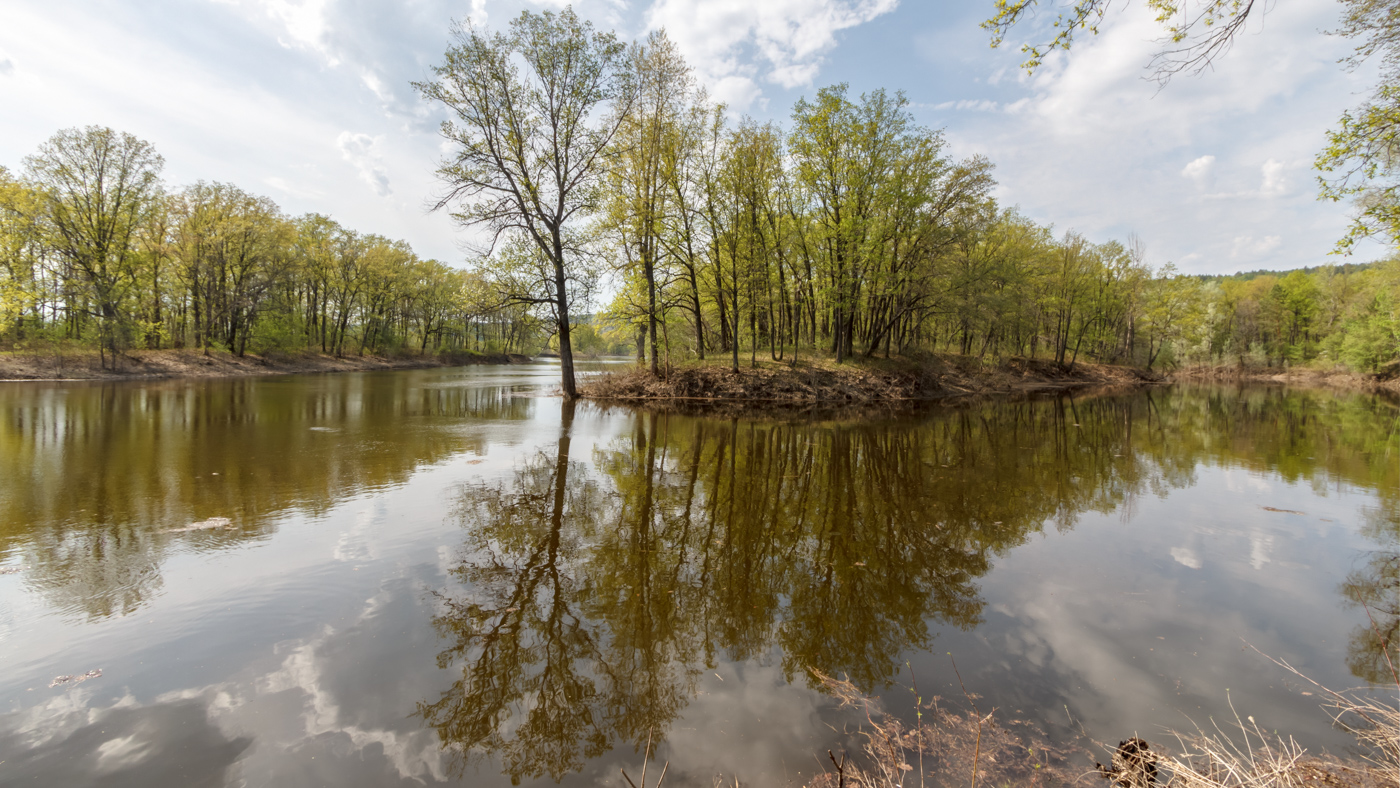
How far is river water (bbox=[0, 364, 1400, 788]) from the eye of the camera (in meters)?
3.18

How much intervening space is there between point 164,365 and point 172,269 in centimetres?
930

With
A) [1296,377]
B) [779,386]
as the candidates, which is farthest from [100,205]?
[1296,377]

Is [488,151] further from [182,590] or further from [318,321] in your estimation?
[318,321]

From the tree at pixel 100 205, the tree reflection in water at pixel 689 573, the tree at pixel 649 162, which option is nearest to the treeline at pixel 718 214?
the tree at pixel 649 162

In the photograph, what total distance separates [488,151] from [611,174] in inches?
207

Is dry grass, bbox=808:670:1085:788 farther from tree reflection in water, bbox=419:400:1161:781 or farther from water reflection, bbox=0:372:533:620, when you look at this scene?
water reflection, bbox=0:372:533:620

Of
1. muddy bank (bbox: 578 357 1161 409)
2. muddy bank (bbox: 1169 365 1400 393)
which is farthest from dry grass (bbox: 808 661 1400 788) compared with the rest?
muddy bank (bbox: 1169 365 1400 393)

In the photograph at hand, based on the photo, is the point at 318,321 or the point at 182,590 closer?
the point at 182,590

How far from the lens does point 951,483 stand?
9.79 metres

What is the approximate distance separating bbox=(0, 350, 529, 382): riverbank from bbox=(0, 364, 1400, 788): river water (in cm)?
2663

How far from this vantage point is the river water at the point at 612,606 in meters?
3.18

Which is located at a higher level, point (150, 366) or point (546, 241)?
point (546, 241)

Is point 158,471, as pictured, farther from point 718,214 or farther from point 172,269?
point 172,269

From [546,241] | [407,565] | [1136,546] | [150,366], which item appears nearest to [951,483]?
[1136,546]
